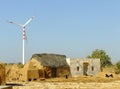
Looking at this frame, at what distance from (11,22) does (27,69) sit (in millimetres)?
12039

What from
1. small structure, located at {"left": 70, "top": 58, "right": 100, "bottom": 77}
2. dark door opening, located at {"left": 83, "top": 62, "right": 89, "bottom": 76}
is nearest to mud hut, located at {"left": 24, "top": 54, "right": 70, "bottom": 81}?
small structure, located at {"left": 70, "top": 58, "right": 100, "bottom": 77}

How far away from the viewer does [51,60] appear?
56.7 m

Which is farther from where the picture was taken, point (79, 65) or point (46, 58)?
point (79, 65)

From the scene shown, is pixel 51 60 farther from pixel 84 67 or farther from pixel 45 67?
pixel 84 67

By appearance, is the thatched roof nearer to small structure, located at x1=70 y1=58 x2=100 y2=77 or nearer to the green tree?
small structure, located at x1=70 y1=58 x2=100 y2=77

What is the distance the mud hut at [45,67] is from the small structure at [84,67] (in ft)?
5.08

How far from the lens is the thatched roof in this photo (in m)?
54.7

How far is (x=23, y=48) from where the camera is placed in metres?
58.4

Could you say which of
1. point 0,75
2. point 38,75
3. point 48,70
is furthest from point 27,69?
point 0,75

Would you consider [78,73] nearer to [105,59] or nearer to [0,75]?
[0,75]

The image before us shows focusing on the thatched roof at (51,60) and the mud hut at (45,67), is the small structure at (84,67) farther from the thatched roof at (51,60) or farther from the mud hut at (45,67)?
the thatched roof at (51,60)

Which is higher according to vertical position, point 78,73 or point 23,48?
point 23,48

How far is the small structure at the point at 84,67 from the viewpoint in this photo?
2365 inches

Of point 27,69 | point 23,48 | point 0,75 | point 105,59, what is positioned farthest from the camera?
point 105,59
